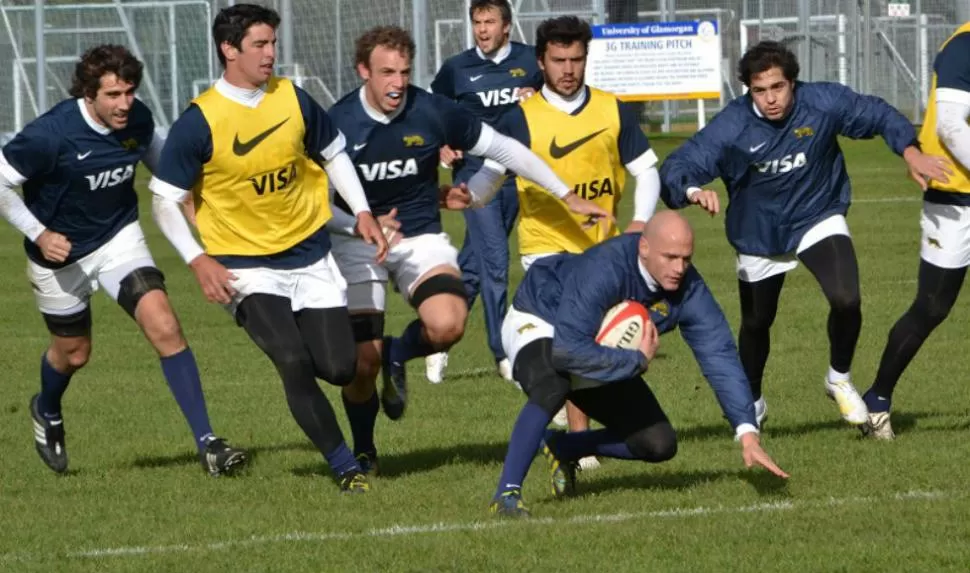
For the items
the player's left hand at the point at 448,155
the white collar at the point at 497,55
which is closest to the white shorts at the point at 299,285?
the player's left hand at the point at 448,155

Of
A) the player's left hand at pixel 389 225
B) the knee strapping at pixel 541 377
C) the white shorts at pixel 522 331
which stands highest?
the player's left hand at pixel 389 225

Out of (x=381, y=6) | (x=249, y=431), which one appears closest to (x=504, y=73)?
(x=249, y=431)

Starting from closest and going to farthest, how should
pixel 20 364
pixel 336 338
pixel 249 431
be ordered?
pixel 336 338 → pixel 249 431 → pixel 20 364

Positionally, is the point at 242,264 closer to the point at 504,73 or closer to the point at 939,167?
the point at 939,167

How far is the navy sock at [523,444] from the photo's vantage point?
8031mm

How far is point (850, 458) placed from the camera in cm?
938

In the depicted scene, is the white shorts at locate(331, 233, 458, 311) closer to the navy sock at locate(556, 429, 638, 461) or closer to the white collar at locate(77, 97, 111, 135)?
the white collar at locate(77, 97, 111, 135)

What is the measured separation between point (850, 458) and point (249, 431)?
3.74m

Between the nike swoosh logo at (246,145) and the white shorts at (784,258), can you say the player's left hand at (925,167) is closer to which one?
the white shorts at (784,258)

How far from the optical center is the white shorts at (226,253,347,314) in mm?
9078

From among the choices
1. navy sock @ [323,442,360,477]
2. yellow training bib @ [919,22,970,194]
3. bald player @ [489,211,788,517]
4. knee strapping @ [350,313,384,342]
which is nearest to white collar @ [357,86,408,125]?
knee strapping @ [350,313,384,342]

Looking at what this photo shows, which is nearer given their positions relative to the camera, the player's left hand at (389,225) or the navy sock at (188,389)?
the player's left hand at (389,225)

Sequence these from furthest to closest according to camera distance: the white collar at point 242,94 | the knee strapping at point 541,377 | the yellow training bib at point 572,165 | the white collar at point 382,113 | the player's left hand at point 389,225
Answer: the yellow training bib at point 572,165, the white collar at point 382,113, the player's left hand at point 389,225, the white collar at point 242,94, the knee strapping at point 541,377

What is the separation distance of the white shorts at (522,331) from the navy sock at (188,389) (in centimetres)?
197
